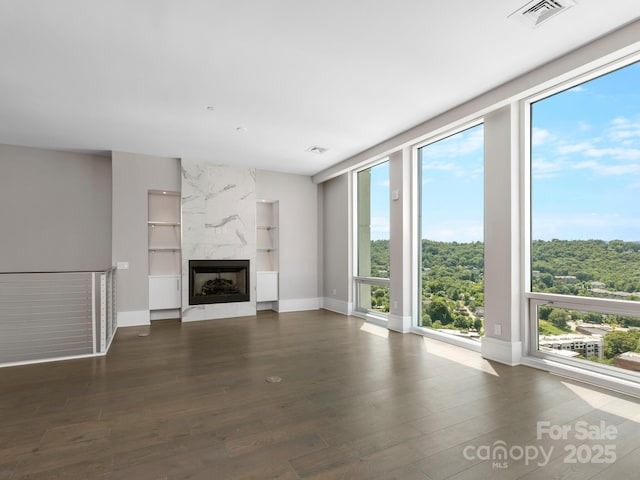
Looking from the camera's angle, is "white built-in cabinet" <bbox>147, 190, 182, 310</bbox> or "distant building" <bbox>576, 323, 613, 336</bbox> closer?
"distant building" <bbox>576, 323, 613, 336</bbox>

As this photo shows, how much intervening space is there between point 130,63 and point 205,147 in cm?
261

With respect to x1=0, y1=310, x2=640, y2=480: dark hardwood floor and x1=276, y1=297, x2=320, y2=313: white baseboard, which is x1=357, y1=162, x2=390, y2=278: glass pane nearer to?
x1=276, y1=297, x2=320, y2=313: white baseboard

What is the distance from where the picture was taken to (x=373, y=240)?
6551mm

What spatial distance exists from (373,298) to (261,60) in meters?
4.53

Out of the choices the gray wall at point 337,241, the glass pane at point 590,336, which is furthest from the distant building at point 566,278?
the gray wall at point 337,241

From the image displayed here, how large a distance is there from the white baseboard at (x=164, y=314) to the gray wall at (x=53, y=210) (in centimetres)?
122

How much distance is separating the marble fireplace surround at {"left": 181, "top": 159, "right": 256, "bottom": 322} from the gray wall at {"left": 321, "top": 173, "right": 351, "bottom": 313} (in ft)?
5.30

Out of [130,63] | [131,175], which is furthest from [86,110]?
[131,175]

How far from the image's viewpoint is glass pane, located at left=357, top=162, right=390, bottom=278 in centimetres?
619

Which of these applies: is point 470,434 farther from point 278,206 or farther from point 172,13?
point 278,206

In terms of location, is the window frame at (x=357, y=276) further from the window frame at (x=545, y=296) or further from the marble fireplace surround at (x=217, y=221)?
the window frame at (x=545, y=296)

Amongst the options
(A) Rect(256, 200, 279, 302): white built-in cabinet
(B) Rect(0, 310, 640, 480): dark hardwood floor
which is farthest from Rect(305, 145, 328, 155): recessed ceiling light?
(B) Rect(0, 310, 640, 480): dark hardwood floor

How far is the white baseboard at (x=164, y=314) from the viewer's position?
6.51 m

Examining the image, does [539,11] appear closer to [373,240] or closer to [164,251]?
[373,240]
